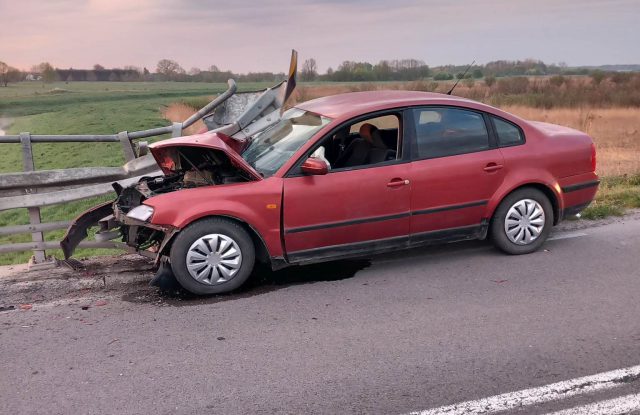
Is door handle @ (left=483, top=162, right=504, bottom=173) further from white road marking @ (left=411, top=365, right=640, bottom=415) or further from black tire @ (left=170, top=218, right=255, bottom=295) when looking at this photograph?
white road marking @ (left=411, top=365, right=640, bottom=415)

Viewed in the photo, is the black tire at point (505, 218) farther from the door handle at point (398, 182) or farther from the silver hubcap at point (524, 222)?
the door handle at point (398, 182)

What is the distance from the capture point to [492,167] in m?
5.75

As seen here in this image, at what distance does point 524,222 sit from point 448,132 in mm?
1211

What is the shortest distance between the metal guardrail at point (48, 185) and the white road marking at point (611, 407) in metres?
4.44

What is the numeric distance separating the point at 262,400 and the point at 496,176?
341cm

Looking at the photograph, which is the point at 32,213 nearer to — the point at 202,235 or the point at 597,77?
the point at 202,235

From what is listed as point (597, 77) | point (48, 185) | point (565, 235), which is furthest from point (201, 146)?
point (597, 77)

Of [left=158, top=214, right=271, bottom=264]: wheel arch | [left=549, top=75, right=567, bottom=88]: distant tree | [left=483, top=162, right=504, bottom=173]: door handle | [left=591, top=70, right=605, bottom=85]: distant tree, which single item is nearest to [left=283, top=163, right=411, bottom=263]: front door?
[left=158, top=214, right=271, bottom=264]: wheel arch

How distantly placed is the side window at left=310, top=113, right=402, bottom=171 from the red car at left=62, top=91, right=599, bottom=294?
15mm

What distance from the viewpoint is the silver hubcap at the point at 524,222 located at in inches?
233

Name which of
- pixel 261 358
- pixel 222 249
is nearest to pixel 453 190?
pixel 222 249

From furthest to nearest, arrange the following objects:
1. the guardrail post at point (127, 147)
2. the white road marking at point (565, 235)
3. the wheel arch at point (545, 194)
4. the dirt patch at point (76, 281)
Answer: the white road marking at point (565, 235)
the guardrail post at point (127, 147)
the wheel arch at point (545, 194)
the dirt patch at point (76, 281)

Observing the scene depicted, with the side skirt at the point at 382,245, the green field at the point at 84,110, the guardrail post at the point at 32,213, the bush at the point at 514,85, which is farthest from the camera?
the bush at the point at 514,85

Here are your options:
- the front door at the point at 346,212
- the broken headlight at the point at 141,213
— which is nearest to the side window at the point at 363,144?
the front door at the point at 346,212
